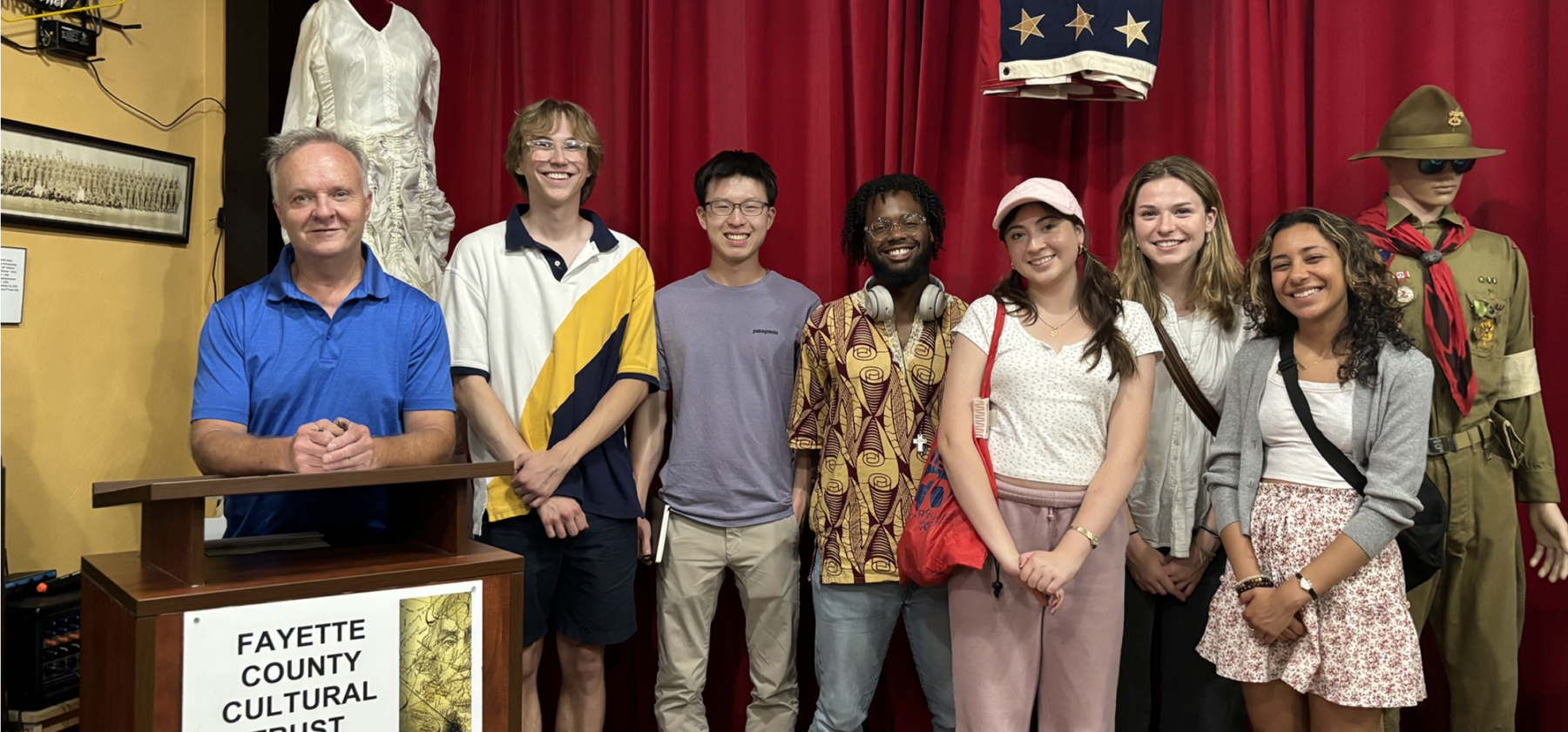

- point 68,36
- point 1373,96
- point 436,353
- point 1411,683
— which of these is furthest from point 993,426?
point 68,36

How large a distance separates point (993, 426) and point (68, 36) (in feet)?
8.96

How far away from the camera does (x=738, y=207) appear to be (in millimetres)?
2744

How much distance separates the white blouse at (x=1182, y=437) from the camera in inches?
91.5

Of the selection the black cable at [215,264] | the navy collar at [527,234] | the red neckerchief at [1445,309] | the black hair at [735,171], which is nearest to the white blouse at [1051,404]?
the red neckerchief at [1445,309]

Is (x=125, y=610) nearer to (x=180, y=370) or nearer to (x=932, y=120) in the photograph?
(x=180, y=370)

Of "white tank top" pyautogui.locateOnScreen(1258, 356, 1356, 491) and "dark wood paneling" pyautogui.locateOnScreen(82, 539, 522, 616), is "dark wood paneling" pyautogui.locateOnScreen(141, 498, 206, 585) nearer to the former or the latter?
"dark wood paneling" pyautogui.locateOnScreen(82, 539, 522, 616)

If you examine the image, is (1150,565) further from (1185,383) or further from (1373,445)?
(1373,445)

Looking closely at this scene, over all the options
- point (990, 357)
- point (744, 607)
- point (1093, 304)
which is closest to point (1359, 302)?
point (1093, 304)

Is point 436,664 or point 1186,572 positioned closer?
point 436,664

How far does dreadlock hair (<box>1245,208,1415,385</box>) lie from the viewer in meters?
2.01

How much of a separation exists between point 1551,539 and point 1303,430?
0.84m

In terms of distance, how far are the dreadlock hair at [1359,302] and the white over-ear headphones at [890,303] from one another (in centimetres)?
75

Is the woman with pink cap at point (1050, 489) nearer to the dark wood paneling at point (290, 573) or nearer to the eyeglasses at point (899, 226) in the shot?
the eyeglasses at point (899, 226)

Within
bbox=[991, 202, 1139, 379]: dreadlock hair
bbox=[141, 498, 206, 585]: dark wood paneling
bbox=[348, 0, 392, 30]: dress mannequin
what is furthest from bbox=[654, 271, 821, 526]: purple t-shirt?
bbox=[348, 0, 392, 30]: dress mannequin
